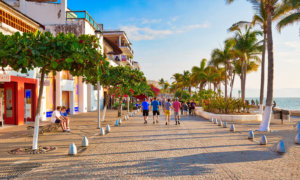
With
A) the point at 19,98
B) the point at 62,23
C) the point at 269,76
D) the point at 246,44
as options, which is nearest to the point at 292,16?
the point at 269,76

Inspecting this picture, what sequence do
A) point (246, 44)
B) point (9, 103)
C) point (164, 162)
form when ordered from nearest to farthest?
point (164, 162) < point (9, 103) < point (246, 44)

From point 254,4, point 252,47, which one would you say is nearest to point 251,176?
point 254,4

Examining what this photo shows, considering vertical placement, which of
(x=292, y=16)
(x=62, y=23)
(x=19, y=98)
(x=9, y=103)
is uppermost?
(x=62, y=23)

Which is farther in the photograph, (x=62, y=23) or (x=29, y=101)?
(x=62, y=23)

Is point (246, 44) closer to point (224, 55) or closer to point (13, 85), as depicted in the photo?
point (224, 55)

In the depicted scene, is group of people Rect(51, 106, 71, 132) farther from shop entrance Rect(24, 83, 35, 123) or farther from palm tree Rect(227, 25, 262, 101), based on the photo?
palm tree Rect(227, 25, 262, 101)

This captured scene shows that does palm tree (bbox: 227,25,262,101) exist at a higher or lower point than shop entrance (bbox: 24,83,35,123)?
higher

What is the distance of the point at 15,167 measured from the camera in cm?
645

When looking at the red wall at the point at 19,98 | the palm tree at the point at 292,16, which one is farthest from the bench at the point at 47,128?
the palm tree at the point at 292,16

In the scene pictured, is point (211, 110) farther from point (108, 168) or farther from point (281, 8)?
point (108, 168)

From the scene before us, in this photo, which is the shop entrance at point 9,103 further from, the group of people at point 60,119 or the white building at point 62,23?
the white building at point 62,23

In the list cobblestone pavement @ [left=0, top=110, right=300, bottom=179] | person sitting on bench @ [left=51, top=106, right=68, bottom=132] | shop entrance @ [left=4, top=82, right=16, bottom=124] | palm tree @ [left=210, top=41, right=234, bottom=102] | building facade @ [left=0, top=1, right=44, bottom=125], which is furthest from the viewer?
palm tree @ [left=210, top=41, right=234, bottom=102]

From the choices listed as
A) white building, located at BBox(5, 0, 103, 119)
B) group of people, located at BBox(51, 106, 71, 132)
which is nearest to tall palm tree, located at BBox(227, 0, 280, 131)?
group of people, located at BBox(51, 106, 71, 132)

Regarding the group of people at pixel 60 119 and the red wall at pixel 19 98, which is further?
the red wall at pixel 19 98
